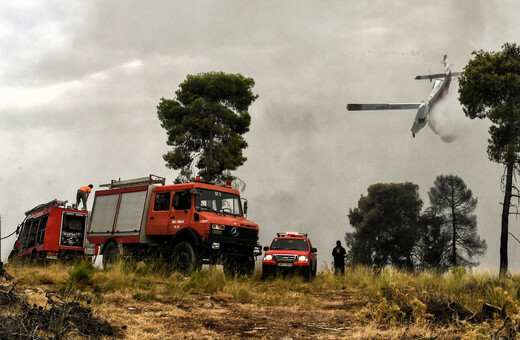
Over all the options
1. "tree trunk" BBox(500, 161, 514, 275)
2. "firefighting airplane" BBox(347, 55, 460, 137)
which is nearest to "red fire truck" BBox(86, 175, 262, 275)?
"tree trunk" BBox(500, 161, 514, 275)

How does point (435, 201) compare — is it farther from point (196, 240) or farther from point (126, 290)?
point (126, 290)

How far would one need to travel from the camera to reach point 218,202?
15531 mm

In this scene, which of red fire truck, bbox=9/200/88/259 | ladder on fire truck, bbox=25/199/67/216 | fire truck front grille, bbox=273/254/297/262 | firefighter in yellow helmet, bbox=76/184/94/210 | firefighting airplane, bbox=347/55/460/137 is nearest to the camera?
fire truck front grille, bbox=273/254/297/262

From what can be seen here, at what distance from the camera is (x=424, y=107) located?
38.4 m

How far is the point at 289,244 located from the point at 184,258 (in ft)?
13.4

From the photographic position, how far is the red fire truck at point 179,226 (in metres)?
14.5

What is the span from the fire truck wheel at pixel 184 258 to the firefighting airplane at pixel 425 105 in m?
28.9

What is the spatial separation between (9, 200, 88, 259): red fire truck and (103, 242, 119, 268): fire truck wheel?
2.55 meters

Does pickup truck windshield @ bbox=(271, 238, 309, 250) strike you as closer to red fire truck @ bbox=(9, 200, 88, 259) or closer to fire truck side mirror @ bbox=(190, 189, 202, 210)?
fire truck side mirror @ bbox=(190, 189, 202, 210)

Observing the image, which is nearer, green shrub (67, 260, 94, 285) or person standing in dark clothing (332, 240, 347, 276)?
green shrub (67, 260, 94, 285)

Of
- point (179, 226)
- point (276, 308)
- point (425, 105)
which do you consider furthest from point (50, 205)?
point (425, 105)

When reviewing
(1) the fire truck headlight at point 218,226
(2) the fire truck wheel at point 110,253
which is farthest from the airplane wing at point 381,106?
(1) the fire truck headlight at point 218,226

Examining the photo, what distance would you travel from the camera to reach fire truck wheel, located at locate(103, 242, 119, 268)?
55.2 feet

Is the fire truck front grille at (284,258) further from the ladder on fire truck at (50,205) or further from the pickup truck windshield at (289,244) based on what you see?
the ladder on fire truck at (50,205)
